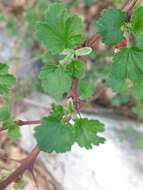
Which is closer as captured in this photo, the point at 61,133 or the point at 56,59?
the point at 61,133

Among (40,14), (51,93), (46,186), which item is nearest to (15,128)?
(51,93)

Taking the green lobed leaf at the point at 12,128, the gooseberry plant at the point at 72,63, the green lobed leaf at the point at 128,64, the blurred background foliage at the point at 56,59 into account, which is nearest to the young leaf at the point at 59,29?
the gooseberry plant at the point at 72,63

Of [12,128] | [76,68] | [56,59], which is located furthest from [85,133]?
[56,59]

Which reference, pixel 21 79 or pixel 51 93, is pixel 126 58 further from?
pixel 21 79

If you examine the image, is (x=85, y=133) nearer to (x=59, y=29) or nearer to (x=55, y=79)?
(x=55, y=79)

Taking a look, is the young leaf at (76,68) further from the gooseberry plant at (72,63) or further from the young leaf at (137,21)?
the young leaf at (137,21)

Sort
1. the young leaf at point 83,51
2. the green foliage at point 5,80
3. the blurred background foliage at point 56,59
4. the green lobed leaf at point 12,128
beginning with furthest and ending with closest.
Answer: the blurred background foliage at point 56,59
the green lobed leaf at point 12,128
the green foliage at point 5,80
the young leaf at point 83,51
